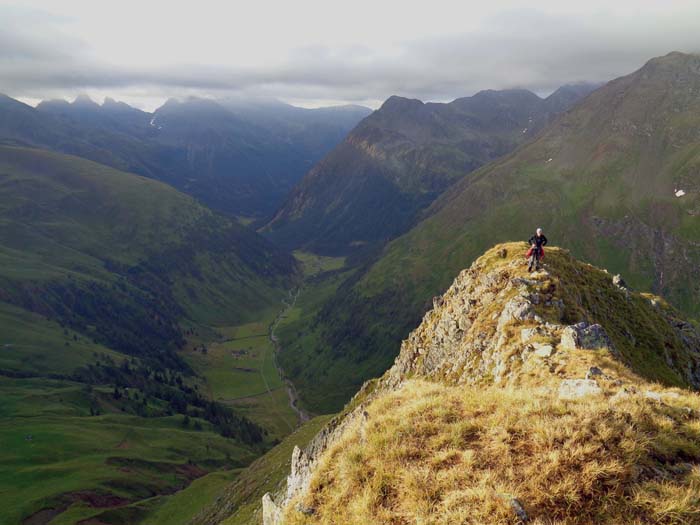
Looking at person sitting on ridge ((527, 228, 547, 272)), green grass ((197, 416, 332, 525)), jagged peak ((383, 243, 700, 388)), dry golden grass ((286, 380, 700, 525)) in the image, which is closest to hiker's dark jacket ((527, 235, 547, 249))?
person sitting on ridge ((527, 228, 547, 272))

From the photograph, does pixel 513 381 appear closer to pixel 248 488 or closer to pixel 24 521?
pixel 248 488

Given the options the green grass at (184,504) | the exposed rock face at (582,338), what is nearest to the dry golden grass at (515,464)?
the exposed rock face at (582,338)

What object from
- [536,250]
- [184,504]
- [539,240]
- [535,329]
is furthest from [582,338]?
[184,504]

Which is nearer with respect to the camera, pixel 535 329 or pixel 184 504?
pixel 535 329

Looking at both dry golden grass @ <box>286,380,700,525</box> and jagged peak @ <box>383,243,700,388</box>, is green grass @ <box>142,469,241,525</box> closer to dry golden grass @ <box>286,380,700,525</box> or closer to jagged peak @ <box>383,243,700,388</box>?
jagged peak @ <box>383,243,700,388</box>

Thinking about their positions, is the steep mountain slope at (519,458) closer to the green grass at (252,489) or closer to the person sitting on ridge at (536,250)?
the person sitting on ridge at (536,250)

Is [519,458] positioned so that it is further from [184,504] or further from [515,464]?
[184,504]
